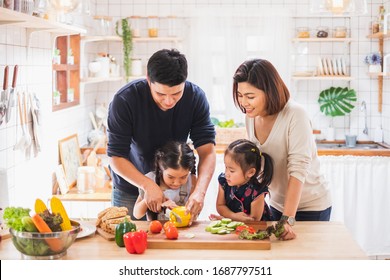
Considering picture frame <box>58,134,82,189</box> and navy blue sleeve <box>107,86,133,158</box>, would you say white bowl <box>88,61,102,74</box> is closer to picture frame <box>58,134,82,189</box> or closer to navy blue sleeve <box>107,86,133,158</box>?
picture frame <box>58,134,82,189</box>

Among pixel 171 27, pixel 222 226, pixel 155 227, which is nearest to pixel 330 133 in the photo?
pixel 171 27

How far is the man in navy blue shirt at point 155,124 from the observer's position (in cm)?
218

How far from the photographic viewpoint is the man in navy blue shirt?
218cm

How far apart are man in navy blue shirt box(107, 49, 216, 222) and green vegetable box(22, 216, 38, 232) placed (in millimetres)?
506

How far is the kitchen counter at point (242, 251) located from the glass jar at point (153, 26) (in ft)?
9.80

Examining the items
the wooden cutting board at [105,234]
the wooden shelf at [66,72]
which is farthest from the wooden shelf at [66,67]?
the wooden cutting board at [105,234]

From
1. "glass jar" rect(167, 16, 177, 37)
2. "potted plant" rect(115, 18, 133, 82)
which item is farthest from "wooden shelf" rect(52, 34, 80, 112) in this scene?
"glass jar" rect(167, 16, 177, 37)

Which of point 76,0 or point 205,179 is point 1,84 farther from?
point 205,179

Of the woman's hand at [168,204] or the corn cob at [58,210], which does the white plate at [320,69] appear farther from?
the corn cob at [58,210]
